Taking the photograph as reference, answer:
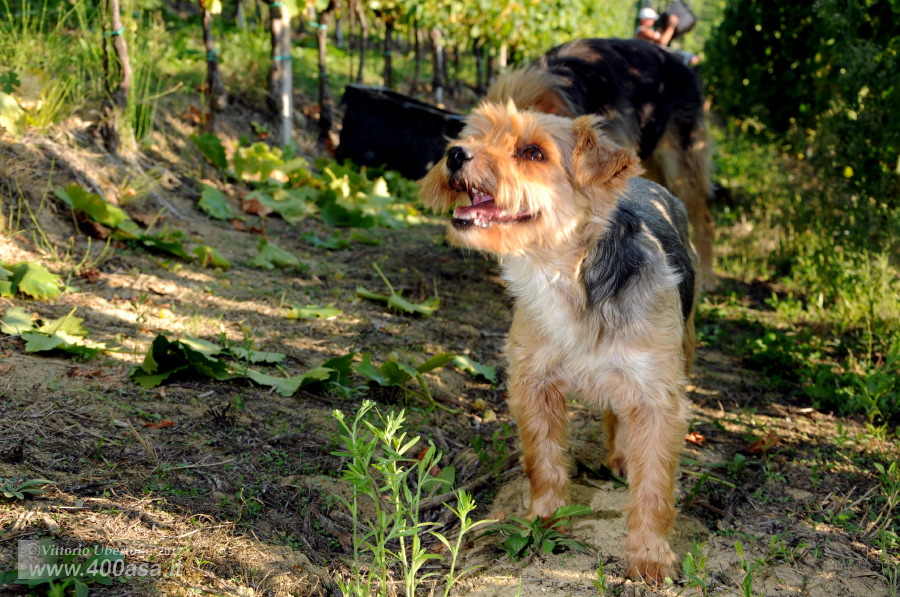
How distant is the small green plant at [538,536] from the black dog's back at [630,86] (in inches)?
117

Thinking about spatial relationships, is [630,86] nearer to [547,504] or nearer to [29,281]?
[547,504]

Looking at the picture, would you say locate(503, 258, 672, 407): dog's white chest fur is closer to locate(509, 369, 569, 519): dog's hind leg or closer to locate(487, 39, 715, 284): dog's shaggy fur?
locate(509, 369, 569, 519): dog's hind leg

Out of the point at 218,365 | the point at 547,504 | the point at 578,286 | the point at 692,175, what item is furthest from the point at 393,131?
the point at 547,504

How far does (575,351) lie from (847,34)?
14.1 feet

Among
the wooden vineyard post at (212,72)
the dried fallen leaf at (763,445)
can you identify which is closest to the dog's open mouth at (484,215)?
the dried fallen leaf at (763,445)

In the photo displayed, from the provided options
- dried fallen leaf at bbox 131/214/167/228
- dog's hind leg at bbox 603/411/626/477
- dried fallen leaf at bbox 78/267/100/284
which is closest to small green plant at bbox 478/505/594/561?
dog's hind leg at bbox 603/411/626/477

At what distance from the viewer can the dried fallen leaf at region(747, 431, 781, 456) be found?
13.1ft

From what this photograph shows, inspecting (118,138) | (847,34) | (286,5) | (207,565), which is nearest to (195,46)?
(286,5)

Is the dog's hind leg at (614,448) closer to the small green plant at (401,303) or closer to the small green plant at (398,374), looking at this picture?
the small green plant at (398,374)

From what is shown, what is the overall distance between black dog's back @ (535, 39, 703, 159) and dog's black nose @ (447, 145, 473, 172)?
8.32ft

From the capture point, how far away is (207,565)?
254 centimetres

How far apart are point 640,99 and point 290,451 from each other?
169 inches

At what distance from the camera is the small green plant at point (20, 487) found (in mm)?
2566

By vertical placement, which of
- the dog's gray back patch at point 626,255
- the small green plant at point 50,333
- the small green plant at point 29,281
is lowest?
the small green plant at point 50,333
